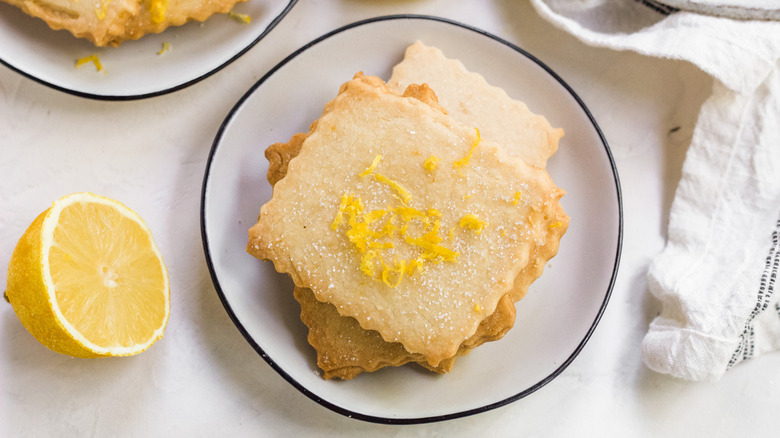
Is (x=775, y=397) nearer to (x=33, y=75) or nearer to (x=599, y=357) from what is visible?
(x=599, y=357)

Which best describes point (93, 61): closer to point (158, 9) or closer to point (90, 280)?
point (158, 9)

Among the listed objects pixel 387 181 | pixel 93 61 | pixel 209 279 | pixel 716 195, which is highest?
pixel 716 195

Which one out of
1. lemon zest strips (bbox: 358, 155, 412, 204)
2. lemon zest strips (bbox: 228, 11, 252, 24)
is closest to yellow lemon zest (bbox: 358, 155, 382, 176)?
lemon zest strips (bbox: 358, 155, 412, 204)

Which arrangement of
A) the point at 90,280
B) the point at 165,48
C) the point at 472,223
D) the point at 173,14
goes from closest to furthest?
the point at 472,223
the point at 90,280
the point at 173,14
the point at 165,48

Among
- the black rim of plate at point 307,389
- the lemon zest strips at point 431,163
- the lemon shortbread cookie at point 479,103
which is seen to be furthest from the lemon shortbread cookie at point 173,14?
the lemon zest strips at point 431,163

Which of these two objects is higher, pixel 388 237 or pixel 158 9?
pixel 158 9

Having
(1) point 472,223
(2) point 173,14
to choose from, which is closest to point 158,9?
(2) point 173,14

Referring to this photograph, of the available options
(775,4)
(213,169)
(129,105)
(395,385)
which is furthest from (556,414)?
(129,105)
